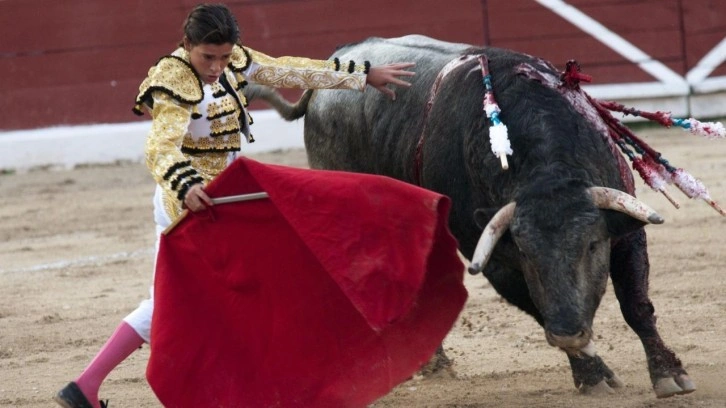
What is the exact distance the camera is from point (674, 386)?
9.40 feet

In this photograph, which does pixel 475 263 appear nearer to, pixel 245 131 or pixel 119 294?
pixel 245 131

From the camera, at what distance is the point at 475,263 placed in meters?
2.72

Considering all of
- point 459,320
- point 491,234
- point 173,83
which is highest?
point 173,83

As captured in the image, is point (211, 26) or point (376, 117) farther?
point (376, 117)

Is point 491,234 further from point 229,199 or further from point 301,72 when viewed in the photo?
point 301,72

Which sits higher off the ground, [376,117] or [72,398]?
[376,117]

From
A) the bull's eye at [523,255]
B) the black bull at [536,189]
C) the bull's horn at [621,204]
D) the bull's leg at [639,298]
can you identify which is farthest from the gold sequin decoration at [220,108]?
the bull's leg at [639,298]

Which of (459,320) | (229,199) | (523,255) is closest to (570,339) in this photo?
(523,255)

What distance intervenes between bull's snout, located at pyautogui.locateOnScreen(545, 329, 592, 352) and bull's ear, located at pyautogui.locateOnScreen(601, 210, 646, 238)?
9.5 inches

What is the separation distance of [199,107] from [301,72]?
39 cm

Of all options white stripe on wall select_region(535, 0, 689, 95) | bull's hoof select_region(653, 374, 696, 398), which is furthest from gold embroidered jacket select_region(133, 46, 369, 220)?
white stripe on wall select_region(535, 0, 689, 95)

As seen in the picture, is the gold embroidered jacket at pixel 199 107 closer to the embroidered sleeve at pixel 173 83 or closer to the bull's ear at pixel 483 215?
the embroidered sleeve at pixel 173 83

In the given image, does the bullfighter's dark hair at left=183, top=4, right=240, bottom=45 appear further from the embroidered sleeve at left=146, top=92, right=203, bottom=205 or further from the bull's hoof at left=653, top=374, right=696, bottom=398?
the bull's hoof at left=653, top=374, right=696, bottom=398

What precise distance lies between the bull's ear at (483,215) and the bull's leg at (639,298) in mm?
344
